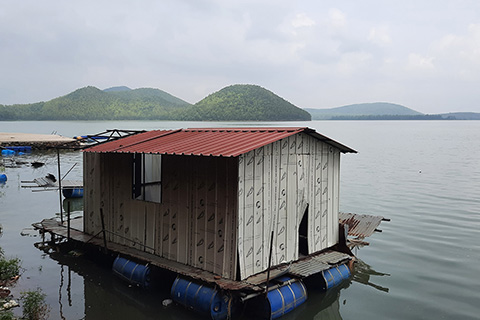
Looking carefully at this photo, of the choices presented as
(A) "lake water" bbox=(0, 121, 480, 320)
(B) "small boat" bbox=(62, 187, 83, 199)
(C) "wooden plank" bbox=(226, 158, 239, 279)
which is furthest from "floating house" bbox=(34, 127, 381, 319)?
(B) "small boat" bbox=(62, 187, 83, 199)

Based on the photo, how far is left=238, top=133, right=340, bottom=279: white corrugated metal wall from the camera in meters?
10.5

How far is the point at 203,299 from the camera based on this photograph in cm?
1016

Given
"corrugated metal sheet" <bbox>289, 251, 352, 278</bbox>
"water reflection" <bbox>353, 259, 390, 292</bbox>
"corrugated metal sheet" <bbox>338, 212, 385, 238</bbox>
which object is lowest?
"water reflection" <bbox>353, 259, 390, 292</bbox>

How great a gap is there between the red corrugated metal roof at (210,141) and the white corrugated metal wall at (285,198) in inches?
11.6

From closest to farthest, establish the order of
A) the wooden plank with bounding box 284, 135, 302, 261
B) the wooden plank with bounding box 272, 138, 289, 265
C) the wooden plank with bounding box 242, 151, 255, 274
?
the wooden plank with bounding box 242, 151, 255, 274 → the wooden plank with bounding box 272, 138, 289, 265 → the wooden plank with bounding box 284, 135, 302, 261

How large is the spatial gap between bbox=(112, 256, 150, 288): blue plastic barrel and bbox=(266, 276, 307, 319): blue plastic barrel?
3809 mm

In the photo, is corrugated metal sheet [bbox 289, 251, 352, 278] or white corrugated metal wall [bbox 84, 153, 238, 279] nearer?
white corrugated metal wall [bbox 84, 153, 238, 279]

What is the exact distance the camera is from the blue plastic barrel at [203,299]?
32.9 feet

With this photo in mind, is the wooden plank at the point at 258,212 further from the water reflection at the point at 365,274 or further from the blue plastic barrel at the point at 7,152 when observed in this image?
the blue plastic barrel at the point at 7,152

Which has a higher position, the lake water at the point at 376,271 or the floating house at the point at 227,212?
the floating house at the point at 227,212

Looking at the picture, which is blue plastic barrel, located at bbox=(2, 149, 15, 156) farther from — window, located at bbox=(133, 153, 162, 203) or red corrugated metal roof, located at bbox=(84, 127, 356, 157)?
window, located at bbox=(133, 153, 162, 203)

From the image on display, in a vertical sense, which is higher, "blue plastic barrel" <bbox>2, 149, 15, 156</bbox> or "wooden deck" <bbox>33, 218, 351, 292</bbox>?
"blue plastic barrel" <bbox>2, 149, 15, 156</bbox>

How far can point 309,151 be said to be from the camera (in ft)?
40.5

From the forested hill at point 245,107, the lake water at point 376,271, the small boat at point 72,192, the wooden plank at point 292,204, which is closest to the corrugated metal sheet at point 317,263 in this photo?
the wooden plank at point 292,204
